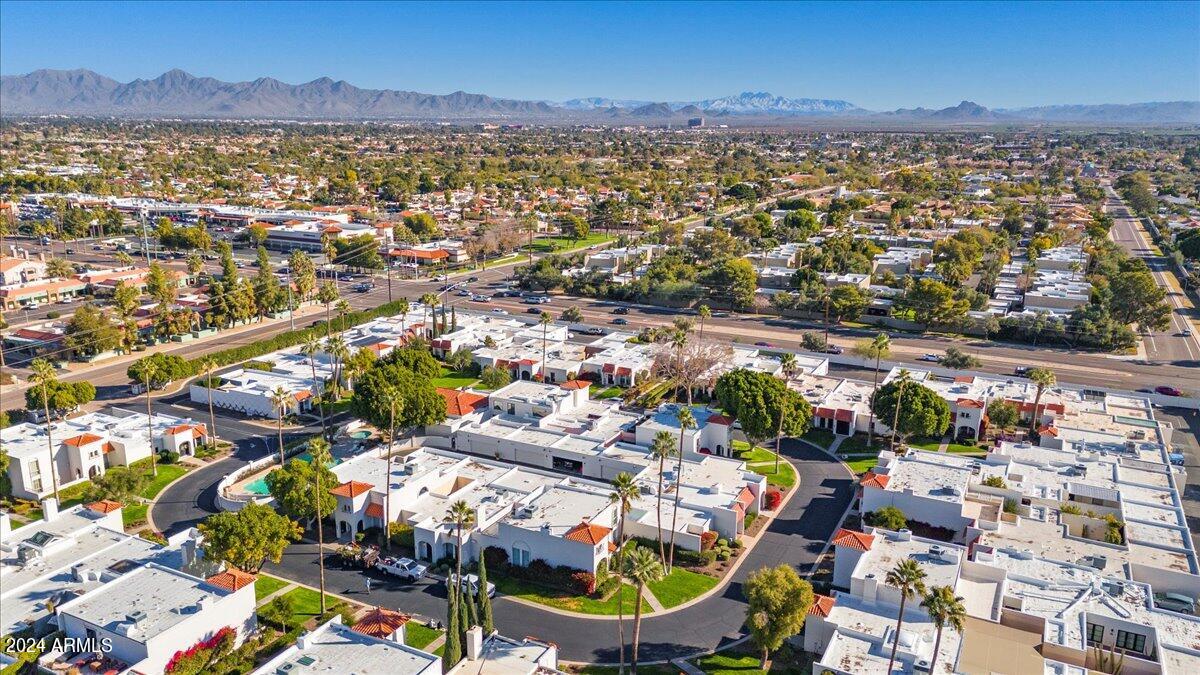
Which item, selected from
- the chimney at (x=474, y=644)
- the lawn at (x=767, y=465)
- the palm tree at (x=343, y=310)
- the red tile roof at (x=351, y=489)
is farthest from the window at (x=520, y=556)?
the palm tree at (x=343, y=310)

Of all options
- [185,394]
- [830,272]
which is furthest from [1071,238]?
[185,394]

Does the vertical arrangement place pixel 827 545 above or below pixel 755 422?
below

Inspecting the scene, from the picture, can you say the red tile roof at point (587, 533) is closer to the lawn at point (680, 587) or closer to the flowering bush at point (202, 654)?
the lawn at point (680, 587)

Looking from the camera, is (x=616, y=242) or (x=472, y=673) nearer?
(x=472, y=673)

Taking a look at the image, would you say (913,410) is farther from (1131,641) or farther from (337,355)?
(337,355)

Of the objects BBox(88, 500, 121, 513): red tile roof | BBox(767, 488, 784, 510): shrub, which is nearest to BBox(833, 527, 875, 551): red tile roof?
BBox(767, 488, 784, 510): shrub

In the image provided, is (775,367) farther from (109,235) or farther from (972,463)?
(109,235)
